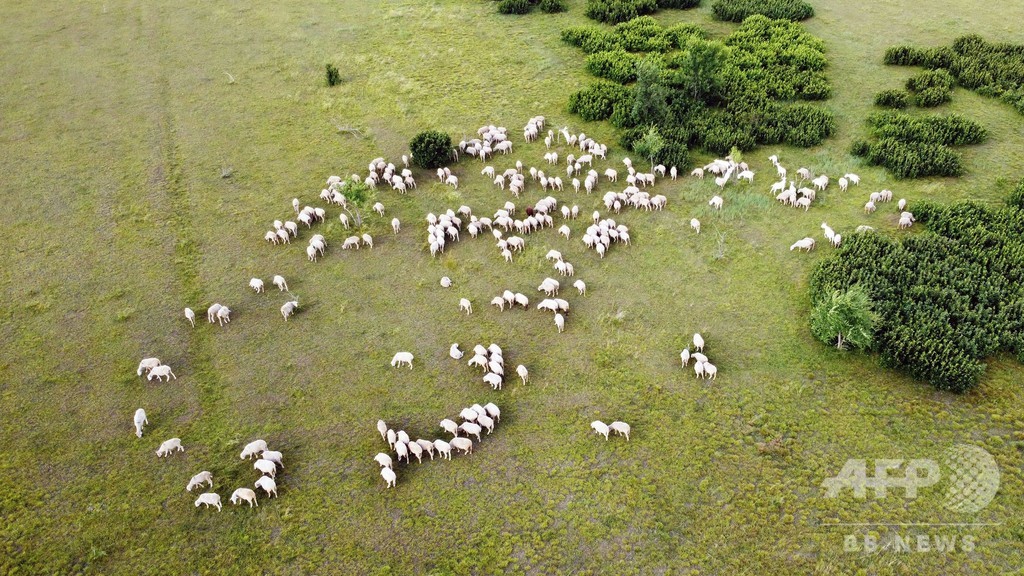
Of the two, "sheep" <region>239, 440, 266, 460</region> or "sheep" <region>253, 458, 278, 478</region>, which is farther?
"sheep" <region>239, 440, 266, 460</region>

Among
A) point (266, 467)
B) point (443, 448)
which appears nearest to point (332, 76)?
point (266, 467)

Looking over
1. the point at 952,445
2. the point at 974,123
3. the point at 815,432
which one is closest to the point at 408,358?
the point at 815,432

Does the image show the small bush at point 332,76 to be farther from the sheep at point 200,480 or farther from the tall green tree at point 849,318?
the tall green tree at point 849,318

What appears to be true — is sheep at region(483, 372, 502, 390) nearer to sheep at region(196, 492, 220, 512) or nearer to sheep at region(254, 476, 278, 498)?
sheep at region(254, 476, 278, 498)

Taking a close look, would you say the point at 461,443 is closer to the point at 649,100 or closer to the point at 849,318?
the point at 849,318

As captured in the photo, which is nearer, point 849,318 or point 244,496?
point 244,496

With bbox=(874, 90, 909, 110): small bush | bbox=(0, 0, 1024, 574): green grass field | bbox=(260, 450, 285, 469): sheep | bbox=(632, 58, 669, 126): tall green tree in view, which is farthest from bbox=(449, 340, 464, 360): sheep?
bbox=(874, 90, 909, 110): small bush

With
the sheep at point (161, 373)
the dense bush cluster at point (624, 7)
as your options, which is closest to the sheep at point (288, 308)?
the sheep at point (161, 373)
